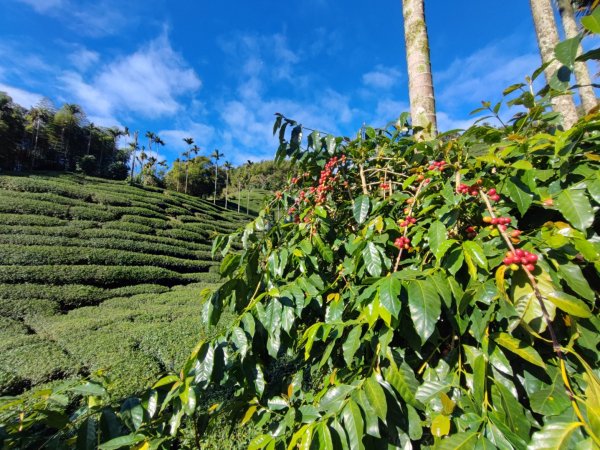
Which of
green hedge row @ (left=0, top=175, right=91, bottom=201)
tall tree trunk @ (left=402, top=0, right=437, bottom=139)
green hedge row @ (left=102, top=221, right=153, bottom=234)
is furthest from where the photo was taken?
green hedge row @ (left=0, top=175, right=91, bottom=201)

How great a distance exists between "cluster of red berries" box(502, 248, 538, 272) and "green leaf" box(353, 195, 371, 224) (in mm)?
466

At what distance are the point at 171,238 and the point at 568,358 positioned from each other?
1747 centimetres

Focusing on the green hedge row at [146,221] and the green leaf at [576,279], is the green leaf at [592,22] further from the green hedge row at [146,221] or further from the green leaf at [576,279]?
the green hedge row at [146,221]

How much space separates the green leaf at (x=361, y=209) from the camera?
1.00 m

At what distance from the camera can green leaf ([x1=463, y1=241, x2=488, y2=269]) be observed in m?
0.63

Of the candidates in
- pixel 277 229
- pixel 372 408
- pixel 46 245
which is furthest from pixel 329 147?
pixel 46 245

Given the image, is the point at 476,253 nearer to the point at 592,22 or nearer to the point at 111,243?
the point at 592,22

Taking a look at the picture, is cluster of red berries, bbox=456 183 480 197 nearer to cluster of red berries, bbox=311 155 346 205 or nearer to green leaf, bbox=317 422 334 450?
cluster of red berries, bbox=311 155 346 205

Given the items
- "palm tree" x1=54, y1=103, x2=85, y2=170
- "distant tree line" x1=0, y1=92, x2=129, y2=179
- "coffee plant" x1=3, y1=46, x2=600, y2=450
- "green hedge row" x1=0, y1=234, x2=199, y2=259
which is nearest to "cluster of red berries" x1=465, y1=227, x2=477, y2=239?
"coffee plant" x1=3, y1=46, x2=600, y2=450

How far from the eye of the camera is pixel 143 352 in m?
5.13

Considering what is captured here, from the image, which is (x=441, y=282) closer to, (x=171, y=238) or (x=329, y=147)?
(x=329, y=147)

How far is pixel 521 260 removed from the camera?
A: 0.56m

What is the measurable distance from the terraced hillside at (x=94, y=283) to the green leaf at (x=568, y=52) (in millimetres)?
1187

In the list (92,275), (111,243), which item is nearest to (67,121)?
(111,243)
